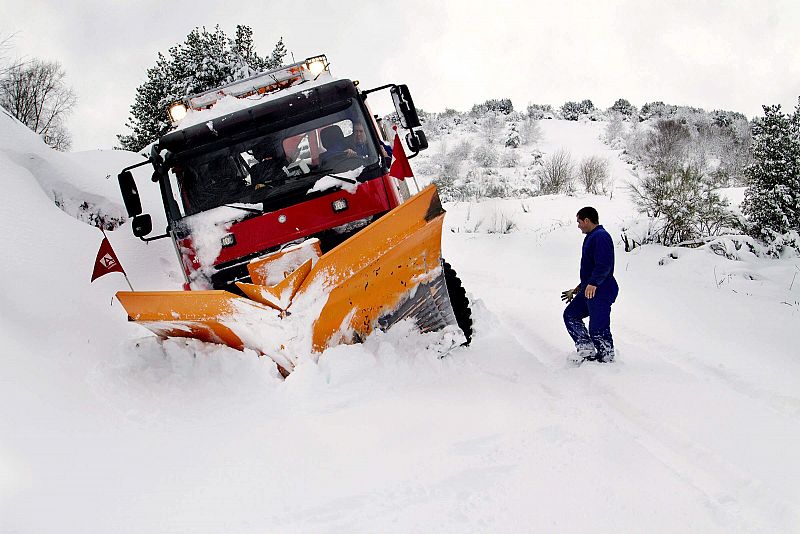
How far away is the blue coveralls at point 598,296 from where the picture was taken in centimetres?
417

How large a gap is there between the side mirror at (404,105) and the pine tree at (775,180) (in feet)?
16.8

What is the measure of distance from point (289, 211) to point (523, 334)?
2.53 m

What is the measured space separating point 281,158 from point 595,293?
2706mm

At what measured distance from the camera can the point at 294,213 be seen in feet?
13.7

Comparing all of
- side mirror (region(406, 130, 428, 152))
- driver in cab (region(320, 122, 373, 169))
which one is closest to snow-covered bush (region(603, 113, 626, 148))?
side mirror (region(406, 130, 428, 152))

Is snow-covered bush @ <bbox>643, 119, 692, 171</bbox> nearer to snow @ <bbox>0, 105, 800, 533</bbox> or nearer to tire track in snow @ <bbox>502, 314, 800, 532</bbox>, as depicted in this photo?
snow @ <bbox>0, 105, 800, 533</bbox>

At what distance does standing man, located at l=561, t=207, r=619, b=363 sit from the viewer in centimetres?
417

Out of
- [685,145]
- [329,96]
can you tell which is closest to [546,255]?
[329,96]

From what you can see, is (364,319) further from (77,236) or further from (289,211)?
(77,236)

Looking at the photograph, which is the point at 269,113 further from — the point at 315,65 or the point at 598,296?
the point at 598,296

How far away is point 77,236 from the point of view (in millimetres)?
6359

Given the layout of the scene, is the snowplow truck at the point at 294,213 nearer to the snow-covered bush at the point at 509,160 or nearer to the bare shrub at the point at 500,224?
the bare shrub at the point at 500,224

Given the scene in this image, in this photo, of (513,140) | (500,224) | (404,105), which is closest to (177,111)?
(404,105)

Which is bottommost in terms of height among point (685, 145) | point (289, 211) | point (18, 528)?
point (685, 145)
